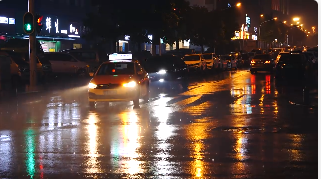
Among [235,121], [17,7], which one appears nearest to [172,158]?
[235,121]

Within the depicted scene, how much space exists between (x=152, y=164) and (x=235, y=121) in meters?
6.10

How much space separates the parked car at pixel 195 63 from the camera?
146 ft

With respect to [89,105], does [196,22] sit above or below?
above

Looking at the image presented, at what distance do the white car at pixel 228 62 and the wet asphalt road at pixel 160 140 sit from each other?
3200 centimetres

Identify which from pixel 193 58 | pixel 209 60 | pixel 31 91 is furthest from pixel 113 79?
pixel 209 60

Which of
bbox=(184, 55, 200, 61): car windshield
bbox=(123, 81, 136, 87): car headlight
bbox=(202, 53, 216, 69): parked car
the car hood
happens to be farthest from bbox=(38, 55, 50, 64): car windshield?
bbox=(202, 53, 216, 69): parked car

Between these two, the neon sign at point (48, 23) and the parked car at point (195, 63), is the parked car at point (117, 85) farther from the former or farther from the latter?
the neon sign at point (48, 23)

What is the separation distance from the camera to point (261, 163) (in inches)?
364

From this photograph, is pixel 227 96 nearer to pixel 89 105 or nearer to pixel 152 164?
pixel 89 105

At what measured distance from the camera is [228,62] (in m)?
53.2

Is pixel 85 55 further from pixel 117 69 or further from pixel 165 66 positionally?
pixel 117 69

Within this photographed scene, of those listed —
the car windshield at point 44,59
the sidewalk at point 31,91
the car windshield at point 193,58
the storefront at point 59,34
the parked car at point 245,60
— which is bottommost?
the sidewalk at point 31,91

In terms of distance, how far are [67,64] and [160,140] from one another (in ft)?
82.7

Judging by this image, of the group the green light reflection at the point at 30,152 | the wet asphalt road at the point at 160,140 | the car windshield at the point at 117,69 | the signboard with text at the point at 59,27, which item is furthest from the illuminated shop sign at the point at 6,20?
the green light reflection at the point at 30,152
